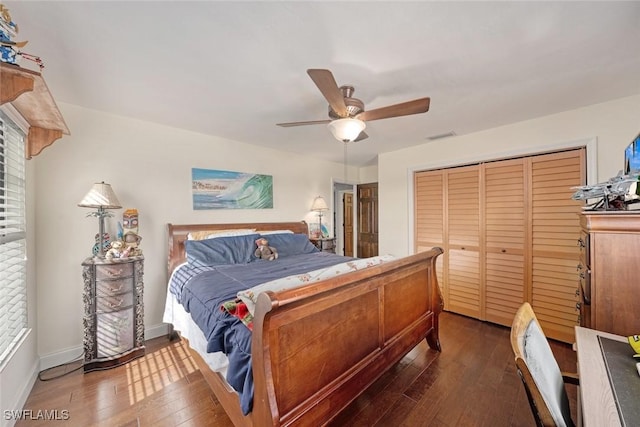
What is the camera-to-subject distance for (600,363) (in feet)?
3.34

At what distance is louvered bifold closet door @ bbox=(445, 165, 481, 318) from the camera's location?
3191 millimetres

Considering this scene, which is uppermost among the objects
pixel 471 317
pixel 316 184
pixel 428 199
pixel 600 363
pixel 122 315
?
pixel 316 184

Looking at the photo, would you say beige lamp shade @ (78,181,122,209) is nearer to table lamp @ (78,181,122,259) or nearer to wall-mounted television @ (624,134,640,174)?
table lamp @ (78,181,122,259)

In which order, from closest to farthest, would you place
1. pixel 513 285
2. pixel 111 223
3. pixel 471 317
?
pixel 111 223
pixel 513 285
pixel 471 317

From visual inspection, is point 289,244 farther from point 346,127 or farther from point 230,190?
point 346,127

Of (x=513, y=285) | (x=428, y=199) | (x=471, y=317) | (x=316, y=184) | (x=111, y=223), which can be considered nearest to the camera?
(x=111, y=223)

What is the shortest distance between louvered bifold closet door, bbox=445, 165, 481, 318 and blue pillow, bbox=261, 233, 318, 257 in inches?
75.5

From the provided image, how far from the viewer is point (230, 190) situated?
11.1 feet

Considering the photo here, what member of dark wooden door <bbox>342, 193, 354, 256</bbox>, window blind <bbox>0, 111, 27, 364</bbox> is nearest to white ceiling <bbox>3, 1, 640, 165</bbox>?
window blind <bbox>0, 111, 27, 364</bbox>

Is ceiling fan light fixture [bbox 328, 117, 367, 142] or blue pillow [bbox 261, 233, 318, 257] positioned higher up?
ceiling fan light fixture [bbox 328, 117, 367, 142]

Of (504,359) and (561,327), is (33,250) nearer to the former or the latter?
(504,359)

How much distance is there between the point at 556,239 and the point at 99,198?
4.44 meters

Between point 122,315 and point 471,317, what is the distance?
12.8 feet

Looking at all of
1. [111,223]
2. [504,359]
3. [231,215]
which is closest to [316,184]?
[231,215]
